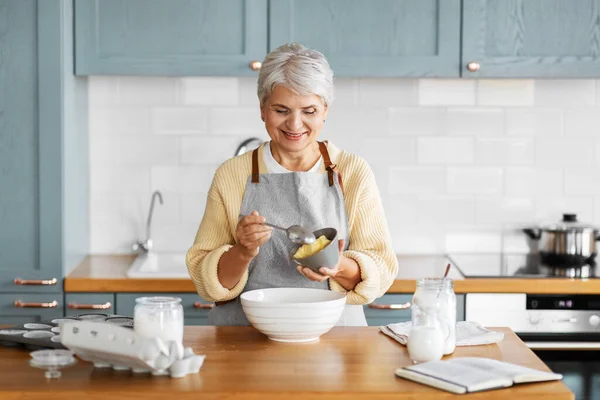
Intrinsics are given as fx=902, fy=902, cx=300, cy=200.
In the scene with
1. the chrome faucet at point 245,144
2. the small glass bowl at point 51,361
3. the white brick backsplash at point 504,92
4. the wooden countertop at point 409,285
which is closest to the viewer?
the small glass bowl at point 51,361

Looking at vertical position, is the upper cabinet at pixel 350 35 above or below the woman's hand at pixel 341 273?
above

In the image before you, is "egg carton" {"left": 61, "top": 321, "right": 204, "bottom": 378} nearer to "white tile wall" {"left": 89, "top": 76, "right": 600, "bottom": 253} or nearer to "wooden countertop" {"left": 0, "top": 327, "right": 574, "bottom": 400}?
"wooden countertop" {"left": 0, "top": 327, "right": 574, "bottom": 400}

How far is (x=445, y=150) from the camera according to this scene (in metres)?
4.23

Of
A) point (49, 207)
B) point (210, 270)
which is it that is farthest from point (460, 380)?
point (49, 207)

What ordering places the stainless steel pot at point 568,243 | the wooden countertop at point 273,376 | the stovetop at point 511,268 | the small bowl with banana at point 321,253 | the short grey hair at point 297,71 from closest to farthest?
1. the wooden countertop at point 273,376
2. the small bowl with banana at point 321,253
3. the short grey hair at point 297,71
4. the stovetop at point 511,268
5. the stainless steel pot at point 568,243

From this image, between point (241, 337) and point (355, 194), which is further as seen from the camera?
point (355, 194)

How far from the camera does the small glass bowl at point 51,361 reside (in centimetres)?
202

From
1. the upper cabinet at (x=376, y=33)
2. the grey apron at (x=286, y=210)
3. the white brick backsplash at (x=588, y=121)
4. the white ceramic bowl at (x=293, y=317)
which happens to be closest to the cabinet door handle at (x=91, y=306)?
the grey apron at (x=286, y=210)

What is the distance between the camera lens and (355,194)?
2.69m

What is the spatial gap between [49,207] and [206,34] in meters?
0.96

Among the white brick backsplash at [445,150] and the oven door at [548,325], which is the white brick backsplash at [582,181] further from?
the oven door at [548,325]

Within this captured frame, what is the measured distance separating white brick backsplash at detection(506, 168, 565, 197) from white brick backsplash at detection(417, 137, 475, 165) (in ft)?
0.69

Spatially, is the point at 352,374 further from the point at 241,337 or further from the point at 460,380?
the point at 241,337

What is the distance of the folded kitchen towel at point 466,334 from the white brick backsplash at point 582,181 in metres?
1.98
